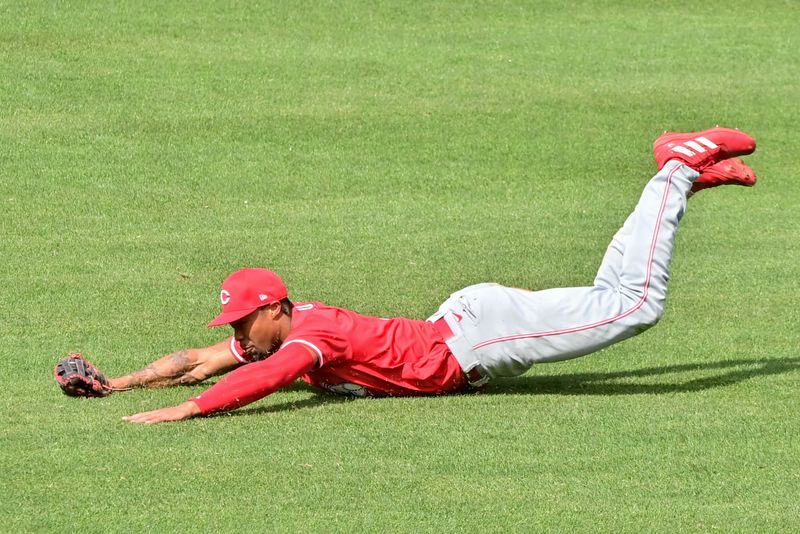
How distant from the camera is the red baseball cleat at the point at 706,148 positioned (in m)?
9.09

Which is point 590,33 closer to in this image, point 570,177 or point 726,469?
point 570,177

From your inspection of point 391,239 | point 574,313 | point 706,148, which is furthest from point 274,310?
point 391,239

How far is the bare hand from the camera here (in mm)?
8039

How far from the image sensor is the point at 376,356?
8.73 metres

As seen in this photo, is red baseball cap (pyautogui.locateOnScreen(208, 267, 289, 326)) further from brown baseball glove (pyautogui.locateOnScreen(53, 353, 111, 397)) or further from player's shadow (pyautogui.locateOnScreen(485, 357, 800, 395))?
player's shadow (pyautogui.locateOnScreen(485, 357, 800, 395))

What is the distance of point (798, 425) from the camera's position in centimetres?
822

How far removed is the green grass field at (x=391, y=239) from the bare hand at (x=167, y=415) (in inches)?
3.2

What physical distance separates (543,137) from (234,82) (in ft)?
13.9

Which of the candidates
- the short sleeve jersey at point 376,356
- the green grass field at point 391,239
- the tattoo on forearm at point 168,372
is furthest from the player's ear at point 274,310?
the tattoo on forearm at point 168,372

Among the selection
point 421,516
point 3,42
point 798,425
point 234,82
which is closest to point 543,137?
point 234,82

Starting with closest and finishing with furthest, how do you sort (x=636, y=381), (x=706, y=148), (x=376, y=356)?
(x=376, y=356)
(x=706, y=148)
(x=636, y=381)

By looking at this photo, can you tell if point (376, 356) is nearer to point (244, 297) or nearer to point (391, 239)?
point (244, 297)

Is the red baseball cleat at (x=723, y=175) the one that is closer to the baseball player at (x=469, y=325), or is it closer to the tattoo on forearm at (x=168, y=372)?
the baseball player at (x=469, y=325)

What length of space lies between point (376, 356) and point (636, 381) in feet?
6.63
